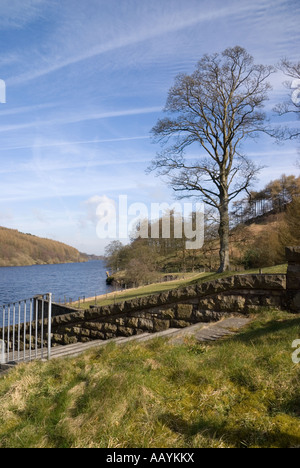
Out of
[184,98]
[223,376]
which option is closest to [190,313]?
[223,376]

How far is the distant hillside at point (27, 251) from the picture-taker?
131 m

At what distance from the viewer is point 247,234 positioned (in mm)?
23234

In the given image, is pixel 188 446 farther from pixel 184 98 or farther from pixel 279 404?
pixel 184 98

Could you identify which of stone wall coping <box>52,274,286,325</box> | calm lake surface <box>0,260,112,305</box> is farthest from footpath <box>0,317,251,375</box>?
calm lake surface <box>0,260,112,305</box>

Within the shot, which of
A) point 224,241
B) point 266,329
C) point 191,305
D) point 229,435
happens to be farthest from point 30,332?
point 224,241

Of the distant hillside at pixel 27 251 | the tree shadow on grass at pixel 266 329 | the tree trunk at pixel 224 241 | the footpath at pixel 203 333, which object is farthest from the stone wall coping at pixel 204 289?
the distant hillside at pixel 27 251

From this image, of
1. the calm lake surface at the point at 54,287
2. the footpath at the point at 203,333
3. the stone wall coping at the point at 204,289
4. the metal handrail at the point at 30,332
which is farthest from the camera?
the calm lake surface at the point at 54,287

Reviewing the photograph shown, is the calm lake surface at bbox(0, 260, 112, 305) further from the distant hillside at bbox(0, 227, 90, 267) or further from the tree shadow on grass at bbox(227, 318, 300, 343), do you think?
the distant hillside at bbox(0, 227, 90, 267)

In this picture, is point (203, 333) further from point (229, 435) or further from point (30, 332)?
point (30, 332)

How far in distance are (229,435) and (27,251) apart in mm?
146319

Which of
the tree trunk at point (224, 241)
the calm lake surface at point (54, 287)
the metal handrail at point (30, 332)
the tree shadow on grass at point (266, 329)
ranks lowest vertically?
the calm lake surface at point (54, 287)

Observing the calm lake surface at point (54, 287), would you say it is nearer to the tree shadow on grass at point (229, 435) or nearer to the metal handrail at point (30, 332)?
the metal handrail at point (30, 332)

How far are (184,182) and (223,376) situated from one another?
55.7 feet

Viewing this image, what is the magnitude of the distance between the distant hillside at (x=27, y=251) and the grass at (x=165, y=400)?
13518 centimetres
